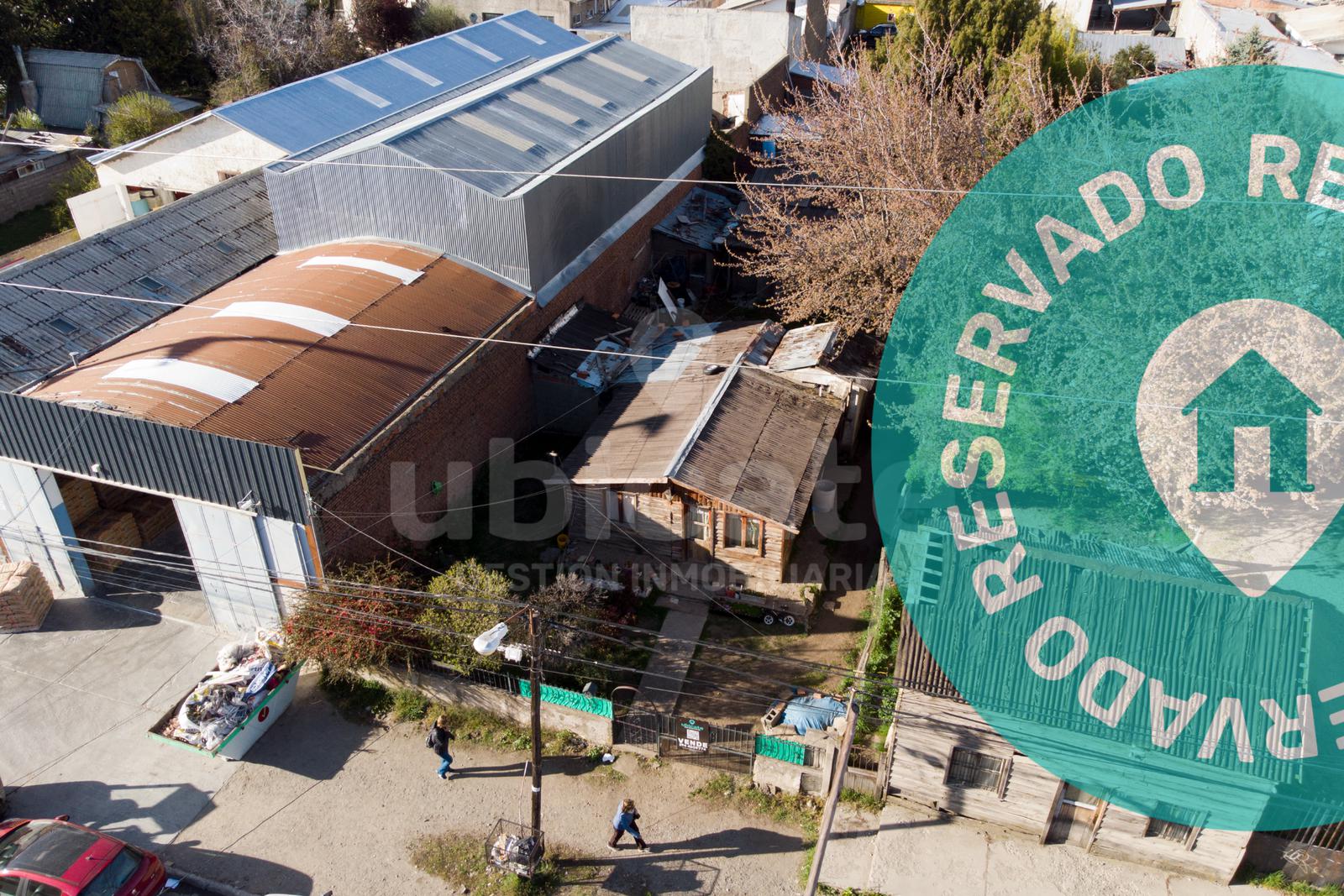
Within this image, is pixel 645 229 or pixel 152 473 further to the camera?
pixel 645 229

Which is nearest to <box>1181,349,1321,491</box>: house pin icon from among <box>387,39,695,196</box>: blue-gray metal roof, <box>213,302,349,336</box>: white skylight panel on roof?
<box>387,39,695,196</box>: blue-gray metal roof

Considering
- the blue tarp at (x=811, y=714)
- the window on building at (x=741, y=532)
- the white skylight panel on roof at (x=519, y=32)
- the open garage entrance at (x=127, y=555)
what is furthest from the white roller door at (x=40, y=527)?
the white skylight panel on roof at (x=519, y=32)

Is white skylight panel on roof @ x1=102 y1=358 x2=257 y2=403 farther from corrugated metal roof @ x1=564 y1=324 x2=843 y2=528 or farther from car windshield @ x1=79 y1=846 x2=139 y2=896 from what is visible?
car windshield @ x1=79 y1=846 x2=139 y2=896

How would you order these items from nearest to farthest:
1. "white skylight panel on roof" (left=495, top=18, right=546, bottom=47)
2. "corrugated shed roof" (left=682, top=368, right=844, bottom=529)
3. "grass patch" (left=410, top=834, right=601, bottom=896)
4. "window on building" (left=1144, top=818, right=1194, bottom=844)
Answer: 1. "window on building" (left=1144, top=818, right=1194, bottom=844)
2. "grass patch" (left=410, top=834, right=601, bottom=896)
3. "corrugated shed roof" (left=682, top=368, right=844, bottom=529)
4. "white skylight panel on roof" (left=495, top=18, right=546, bottom=47)

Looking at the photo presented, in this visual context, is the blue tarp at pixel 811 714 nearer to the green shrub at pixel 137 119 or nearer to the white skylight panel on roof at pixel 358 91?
the white skylight panel on roof at pixel 358 91

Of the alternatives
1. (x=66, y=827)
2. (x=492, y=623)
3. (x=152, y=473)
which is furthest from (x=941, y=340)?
(x=66, y=827)

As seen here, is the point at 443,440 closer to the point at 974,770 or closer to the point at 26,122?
the point at 974,770

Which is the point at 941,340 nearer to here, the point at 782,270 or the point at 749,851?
the point at 782,270
